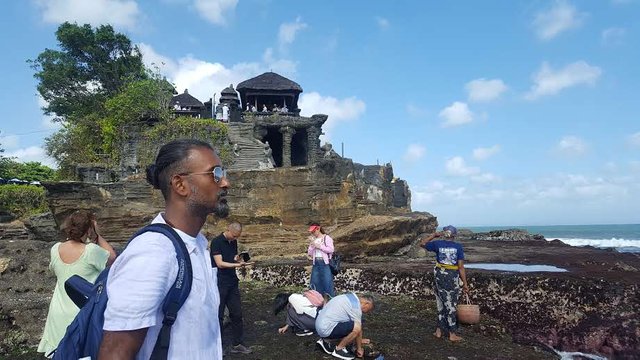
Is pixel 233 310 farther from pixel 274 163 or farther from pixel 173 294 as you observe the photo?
pixel 274 163

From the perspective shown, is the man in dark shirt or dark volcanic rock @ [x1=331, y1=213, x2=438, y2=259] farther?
dark volcanic rock @ [x1=331, y1=213, x2=438, y2=259]

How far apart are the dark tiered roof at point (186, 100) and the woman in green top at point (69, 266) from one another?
31.3 m

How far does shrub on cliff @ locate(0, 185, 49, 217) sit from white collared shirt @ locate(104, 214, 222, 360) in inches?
1106

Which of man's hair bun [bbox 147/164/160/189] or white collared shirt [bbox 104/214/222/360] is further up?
man's hair bun [bbox 147/164/160/189]

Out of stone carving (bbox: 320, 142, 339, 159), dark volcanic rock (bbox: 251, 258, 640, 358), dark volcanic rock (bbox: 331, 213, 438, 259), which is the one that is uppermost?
stone carving (bbox: 320, 142, 339, 159)

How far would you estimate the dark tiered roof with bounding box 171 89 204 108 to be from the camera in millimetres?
33719

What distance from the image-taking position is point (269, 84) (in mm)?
31453

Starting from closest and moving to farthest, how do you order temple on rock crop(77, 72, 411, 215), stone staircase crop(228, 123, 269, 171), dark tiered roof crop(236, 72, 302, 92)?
temple on rock crop(77, 72, 411, 215), stone staircase crop(228, 123, 269, 171), dark tiered roof crop(236, 72, 302, 92)

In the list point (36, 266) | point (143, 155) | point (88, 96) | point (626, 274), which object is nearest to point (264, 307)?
point (36, 266)

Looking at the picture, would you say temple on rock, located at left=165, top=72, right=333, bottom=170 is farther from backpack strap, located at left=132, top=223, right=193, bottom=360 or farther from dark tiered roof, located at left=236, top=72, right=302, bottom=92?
backpack strap, located at left=132, top=223, right=193, bottom=360

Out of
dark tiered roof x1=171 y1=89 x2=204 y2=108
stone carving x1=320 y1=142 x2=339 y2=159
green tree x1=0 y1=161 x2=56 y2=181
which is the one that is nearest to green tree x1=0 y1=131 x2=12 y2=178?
green tree x1=0 y1=161 x2=56 y2=181

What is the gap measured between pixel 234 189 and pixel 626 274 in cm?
1199

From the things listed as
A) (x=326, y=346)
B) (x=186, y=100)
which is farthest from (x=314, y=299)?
(x=186, y=100)

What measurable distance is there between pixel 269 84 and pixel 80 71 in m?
13.5
